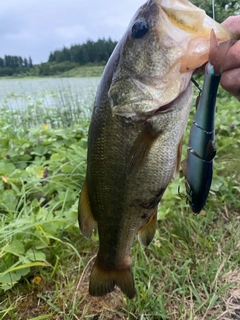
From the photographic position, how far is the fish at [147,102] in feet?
4.65

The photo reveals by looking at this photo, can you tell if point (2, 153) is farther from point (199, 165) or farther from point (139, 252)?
point (199, 165)

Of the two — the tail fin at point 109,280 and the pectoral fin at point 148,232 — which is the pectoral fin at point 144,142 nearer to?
the pectoral fin at point 148,232

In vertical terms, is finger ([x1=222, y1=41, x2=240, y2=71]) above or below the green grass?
above

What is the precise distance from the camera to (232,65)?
1.51 metres

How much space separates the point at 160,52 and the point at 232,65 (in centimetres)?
28

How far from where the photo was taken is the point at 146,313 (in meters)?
2.22

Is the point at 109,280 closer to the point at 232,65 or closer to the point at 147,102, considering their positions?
the point at 147,102

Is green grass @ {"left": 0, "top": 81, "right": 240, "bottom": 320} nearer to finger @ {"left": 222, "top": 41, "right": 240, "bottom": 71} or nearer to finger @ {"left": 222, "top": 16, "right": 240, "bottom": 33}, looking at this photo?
finger @ {"left": 222, "top": 41, "right": 240, "bottom": 71}

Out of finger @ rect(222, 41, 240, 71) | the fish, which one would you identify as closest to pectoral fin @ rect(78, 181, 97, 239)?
the fish

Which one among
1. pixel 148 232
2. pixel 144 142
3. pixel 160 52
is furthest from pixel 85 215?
pixel 160 52

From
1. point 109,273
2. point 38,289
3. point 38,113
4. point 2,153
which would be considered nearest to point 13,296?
point 38,289

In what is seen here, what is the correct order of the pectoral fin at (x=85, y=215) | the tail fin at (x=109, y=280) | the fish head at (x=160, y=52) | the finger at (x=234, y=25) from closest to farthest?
the fish head at (x=160, y=52)
the finger at (x=234, y=25)
the pectoral fin at (x=85, y=215)
the tail fin at (x=109, y=280)

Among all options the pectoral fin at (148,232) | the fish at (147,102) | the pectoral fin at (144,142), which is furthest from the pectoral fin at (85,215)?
the pectoral fin at (144,142)

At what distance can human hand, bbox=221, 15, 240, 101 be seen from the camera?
1449mm
